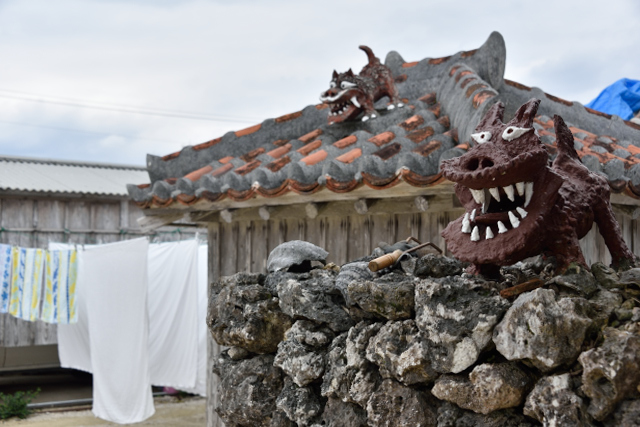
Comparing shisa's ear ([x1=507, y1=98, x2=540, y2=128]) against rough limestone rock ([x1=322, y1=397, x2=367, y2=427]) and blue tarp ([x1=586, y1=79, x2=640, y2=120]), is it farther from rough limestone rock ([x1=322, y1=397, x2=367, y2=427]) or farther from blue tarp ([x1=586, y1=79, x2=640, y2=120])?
blue tarp ([x1=586, y1=79, x2=640, y2=120])

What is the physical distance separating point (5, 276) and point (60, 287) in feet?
2.65

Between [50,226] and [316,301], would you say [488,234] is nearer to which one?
[316,301]

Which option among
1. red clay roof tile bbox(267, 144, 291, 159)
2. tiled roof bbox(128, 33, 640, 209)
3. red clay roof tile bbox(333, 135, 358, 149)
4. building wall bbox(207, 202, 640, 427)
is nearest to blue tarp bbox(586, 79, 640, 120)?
tiled roof bbox(128, 33, 640, 209)

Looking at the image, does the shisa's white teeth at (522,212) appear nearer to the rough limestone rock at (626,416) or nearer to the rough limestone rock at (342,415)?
the rough limestone rock at (626,416)

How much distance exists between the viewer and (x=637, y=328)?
5.67ft

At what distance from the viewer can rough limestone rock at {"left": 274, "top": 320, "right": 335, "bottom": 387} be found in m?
2.44

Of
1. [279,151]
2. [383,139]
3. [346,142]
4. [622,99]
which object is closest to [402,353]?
[383,139]

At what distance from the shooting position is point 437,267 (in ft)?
7.72

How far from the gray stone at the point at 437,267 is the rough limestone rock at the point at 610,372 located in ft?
2.20

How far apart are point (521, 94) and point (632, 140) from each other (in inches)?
39.7

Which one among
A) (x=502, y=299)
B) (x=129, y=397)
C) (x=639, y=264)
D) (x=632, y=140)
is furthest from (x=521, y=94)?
(x=129, y=397)

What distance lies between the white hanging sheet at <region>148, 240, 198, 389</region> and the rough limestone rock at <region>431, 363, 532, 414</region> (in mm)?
8534

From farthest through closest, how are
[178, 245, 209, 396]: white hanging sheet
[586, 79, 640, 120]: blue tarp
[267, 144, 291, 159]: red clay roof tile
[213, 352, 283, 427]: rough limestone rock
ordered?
1. [178, 245, 209, 396]: white hanging sheet
2. [586, 79, 640, 120]: blue tarp
3. [267, 144, 291, 159]: red clay roof tile
4. [213, 352, 283, 427]: rough limestone rock

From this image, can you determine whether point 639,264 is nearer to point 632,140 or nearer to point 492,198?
point 492,198
